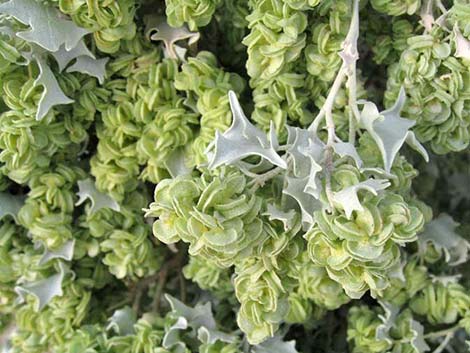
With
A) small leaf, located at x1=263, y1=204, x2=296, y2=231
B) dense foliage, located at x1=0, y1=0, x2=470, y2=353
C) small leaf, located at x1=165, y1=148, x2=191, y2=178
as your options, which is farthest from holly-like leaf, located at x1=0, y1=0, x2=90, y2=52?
small leaf, located at x1=263, y1=204, x2=296, y2=231

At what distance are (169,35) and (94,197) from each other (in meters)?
0.22

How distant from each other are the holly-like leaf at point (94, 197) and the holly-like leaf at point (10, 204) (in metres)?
0.08

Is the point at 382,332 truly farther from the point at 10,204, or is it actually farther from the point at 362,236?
the point at 10,204

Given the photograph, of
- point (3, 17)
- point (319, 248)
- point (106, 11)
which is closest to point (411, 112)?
point (319, 248)

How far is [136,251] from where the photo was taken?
0.91 m

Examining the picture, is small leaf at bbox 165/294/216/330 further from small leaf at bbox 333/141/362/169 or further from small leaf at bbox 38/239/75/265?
small leaf at bbox 333/141/362/169

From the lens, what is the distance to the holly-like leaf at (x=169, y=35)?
833mm

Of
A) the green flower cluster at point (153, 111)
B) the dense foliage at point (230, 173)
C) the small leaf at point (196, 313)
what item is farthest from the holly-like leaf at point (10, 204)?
the small leaf at point (196, 313)

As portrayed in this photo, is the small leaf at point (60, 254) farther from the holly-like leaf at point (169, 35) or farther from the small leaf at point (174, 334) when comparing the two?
the holly-like leaf at point (169, 35)

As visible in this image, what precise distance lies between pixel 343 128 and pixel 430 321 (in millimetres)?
310

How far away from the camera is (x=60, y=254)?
34.9 inches

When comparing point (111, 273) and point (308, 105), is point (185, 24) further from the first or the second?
point (111, 273)

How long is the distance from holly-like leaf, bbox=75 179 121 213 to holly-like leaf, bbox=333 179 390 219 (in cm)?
35

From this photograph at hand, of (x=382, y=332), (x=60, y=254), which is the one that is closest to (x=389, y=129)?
(x=382, y=332)
